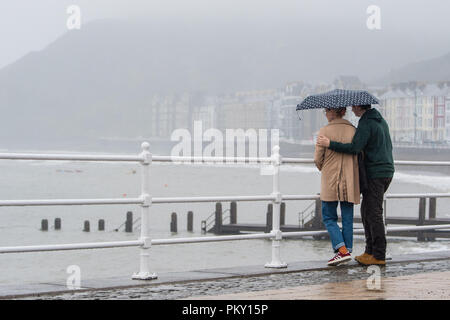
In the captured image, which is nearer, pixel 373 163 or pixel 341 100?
pixel 341 100

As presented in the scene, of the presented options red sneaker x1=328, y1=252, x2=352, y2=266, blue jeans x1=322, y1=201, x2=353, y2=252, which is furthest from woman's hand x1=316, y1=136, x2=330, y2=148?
red sneaker x1=328, y1=252, x2=352, y2=266

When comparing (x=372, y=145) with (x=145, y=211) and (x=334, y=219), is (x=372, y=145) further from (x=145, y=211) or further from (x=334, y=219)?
(x=145, y=211)

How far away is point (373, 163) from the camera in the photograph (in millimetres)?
8656

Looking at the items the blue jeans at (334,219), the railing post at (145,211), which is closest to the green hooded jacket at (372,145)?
the blue jeans at (334,219)

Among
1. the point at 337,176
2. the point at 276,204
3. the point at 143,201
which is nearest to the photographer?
the point at 143,201

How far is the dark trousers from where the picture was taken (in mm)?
8711

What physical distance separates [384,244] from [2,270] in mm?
29759

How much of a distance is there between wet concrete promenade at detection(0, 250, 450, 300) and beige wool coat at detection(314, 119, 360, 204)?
0.76 meters

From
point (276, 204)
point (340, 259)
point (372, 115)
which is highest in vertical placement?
point (372, 115)

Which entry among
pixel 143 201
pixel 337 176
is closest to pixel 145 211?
pixel 143 201

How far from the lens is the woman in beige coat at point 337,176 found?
8.52m

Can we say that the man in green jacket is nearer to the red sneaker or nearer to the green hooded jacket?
the green hooded jacket

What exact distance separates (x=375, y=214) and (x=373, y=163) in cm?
56

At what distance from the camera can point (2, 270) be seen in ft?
119
